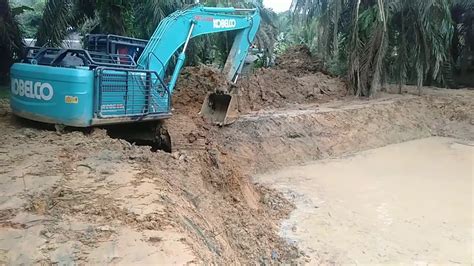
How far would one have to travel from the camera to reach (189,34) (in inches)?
336

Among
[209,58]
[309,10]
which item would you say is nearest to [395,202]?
[309,10]

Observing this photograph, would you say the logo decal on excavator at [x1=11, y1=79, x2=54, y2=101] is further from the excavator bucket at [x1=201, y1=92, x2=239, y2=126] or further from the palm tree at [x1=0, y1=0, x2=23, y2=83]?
the palm tree at [x1=0, y1=0, x2=23, y2=83]

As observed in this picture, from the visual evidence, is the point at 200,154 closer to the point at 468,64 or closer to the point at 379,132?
the point at 379,132

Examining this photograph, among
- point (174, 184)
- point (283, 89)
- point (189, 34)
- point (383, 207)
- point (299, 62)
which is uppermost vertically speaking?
point (189, 34)

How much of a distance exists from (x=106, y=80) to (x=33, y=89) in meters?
1.12

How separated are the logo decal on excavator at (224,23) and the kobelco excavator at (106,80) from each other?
17cm

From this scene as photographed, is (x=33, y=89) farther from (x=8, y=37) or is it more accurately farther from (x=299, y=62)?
(x=299, y=62)

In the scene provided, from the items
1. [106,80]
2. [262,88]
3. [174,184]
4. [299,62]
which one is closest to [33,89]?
[106,80]

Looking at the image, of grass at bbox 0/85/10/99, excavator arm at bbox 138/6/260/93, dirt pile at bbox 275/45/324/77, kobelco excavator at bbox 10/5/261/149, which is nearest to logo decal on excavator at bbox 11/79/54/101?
kobelco excavator at bbox 10/5/261/149

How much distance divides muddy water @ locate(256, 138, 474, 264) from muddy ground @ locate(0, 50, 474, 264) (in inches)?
17.3

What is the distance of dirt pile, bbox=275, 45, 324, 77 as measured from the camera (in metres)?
16.0

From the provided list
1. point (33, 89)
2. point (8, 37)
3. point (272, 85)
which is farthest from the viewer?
point (272, 85)

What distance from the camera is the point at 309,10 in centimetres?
1492

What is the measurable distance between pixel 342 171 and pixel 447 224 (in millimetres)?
2974
